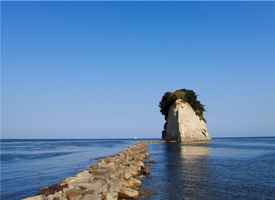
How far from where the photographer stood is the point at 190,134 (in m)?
68.0

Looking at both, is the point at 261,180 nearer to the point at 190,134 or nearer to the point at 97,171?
the point at 97,171

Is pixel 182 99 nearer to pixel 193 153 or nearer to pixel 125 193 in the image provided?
pixel 193 153

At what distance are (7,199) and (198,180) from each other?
1259 centimetres

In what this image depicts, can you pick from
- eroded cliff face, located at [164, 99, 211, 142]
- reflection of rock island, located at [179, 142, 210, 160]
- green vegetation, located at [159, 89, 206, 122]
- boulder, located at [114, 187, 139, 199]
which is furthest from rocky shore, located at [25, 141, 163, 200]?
green vegetation, located at [159, 89, 206, 122]

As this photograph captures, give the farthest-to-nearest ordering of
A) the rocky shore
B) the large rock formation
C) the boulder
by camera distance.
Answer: the large rock formation < the boulder < the rocky shore

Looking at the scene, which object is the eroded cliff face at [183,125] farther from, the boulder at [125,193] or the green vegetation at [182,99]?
the boulder at [125,193]

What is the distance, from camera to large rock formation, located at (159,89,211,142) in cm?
6688

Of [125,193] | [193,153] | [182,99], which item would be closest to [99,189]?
[125,193]

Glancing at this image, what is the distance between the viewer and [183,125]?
66625 mm

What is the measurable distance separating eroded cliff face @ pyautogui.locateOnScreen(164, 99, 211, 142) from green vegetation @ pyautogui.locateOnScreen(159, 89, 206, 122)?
10.4 feet

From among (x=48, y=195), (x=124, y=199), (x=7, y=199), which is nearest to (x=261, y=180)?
(x=124, y=199)

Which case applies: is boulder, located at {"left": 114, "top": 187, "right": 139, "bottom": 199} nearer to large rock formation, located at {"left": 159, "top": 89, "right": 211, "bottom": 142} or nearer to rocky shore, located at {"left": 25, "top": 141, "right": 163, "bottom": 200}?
rocky shore, located at {"left": 25, "top": 141, "right": 163, "bottom": 200}

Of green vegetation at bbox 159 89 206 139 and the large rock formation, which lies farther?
green vegetation at bbox 159 89 206 139

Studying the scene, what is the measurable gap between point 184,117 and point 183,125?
279 cm
